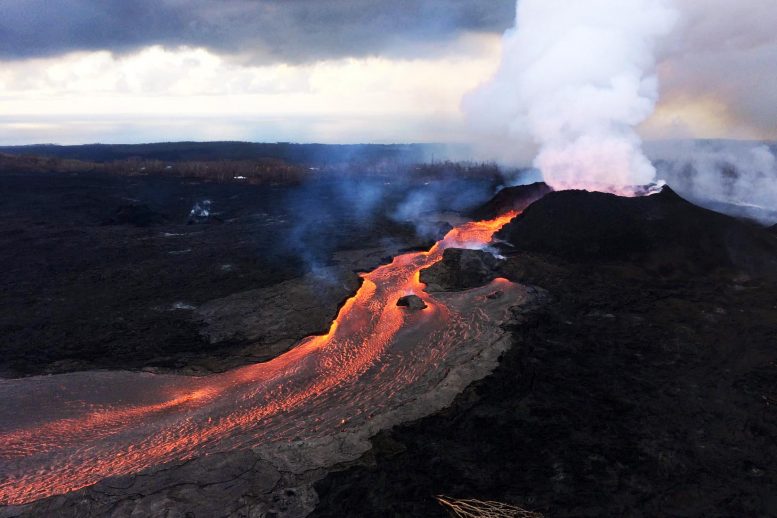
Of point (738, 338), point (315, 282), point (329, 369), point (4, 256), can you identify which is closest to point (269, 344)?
point (329, 369)

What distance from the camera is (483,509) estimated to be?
8.93 m

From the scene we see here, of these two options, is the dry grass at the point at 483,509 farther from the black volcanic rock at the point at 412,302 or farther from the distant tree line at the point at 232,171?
the distant tree line at the point at 232,171

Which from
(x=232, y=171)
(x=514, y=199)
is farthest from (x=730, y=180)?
(x=232, y=171)

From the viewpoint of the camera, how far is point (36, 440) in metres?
11.7

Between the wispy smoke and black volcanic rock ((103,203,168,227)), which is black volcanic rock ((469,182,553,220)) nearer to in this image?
the wispy smoke

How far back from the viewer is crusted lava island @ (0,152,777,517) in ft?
31.7

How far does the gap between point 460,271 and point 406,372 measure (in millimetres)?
10140

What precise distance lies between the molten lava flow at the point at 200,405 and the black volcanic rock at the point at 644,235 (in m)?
11.3

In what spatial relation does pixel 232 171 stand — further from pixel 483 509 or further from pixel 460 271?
pixel 483 509

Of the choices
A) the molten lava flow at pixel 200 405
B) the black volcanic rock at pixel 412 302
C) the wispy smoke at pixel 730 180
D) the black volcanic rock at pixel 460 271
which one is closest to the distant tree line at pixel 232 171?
the wispy smoke at pixel 730 180

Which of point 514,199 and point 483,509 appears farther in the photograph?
point 514,199

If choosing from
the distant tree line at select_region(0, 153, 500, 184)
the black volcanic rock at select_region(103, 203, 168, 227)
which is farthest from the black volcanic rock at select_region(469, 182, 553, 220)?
the distant tree line at select_region(0, 153, 500, 184)

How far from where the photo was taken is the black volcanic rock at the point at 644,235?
77.7 ft

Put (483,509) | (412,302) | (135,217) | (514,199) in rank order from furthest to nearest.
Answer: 1. (135,217)
2. (514,199)
3. (412,302)
4. (483,509)
